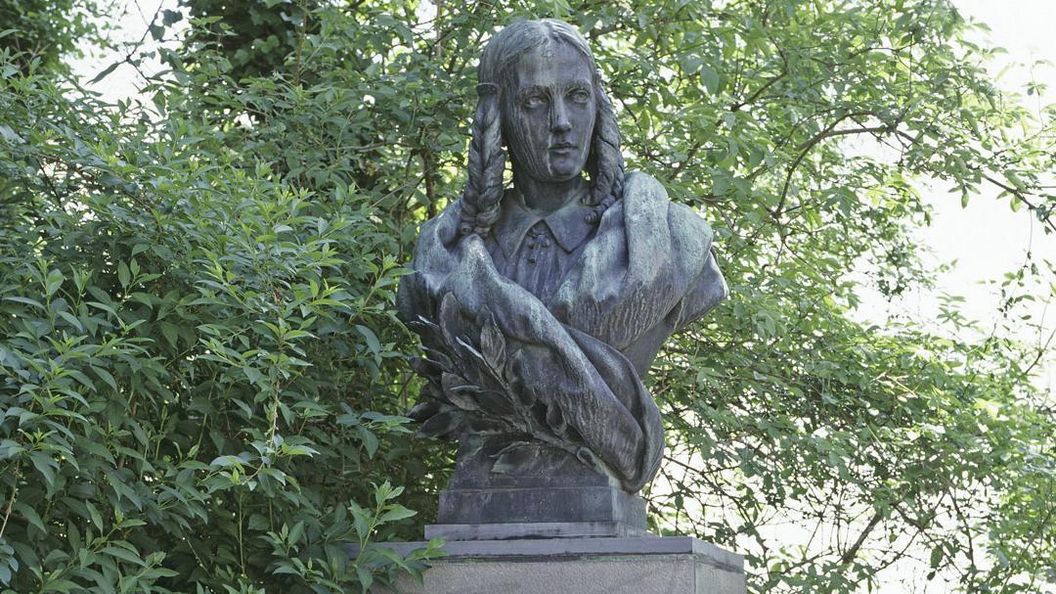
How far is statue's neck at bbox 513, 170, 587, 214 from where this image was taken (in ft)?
13.3

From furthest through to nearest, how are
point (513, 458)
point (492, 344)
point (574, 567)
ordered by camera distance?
point (513, 458) < point (492, 344) < point (574, 567)

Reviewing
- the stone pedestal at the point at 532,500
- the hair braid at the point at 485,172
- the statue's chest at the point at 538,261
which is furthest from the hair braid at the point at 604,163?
the stone pedestal at the point at 532,500

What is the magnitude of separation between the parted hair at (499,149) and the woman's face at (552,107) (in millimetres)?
55

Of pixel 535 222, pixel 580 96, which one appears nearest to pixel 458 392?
pixel 535 222

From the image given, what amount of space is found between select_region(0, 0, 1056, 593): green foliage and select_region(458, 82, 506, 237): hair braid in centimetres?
28

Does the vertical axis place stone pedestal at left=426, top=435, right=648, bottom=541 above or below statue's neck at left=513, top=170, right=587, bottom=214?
below

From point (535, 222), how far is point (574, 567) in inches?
38.9

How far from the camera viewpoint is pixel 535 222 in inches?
158

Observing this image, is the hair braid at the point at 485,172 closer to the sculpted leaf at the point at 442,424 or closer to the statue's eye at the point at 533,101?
the statue's eye at the point at 533,101

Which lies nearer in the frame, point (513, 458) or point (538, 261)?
point (513, 458)

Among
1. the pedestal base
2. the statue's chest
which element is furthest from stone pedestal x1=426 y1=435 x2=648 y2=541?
the statue's chest

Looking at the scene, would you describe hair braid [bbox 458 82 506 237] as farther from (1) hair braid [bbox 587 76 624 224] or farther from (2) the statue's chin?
(1) hair braid [bbox 587 76 624 224]

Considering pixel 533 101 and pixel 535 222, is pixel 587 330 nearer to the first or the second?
pixel 535 222

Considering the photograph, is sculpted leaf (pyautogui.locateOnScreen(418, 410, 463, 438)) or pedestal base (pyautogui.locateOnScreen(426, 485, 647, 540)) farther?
sculpted leaf (pyautogui.locateOnScreen(418, 410, 463, 438))
